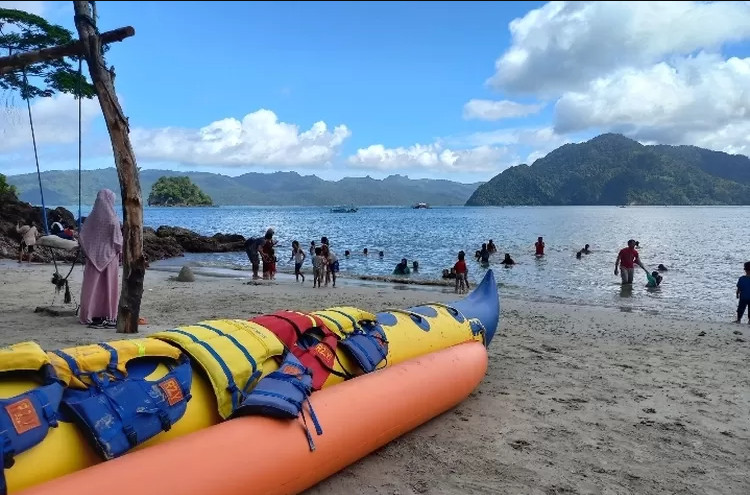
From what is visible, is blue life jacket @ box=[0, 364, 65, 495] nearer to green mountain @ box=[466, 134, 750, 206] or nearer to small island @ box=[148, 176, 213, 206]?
small island @ box=[148, 176, 213, 206]

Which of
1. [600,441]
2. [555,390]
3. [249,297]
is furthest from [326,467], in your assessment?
[249,297]

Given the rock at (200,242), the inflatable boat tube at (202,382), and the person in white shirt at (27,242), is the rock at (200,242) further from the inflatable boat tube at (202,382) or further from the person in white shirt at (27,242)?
the inflatable boat tube at (202,382)

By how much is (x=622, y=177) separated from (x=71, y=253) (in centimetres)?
16526

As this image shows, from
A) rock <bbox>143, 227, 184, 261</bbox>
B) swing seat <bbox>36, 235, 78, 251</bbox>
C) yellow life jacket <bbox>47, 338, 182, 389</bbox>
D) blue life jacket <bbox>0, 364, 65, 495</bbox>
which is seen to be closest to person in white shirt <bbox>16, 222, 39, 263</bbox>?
rock <bbox>143, 227, 184, 261</bbox>

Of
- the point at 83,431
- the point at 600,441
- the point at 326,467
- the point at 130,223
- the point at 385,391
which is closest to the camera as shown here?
the point at 83,431

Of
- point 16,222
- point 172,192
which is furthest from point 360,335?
point 172,192

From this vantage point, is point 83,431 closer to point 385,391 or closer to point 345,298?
point 385,391

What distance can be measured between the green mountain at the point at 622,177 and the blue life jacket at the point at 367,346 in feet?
547

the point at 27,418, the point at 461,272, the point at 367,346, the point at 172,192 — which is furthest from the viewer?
the point at 172,192

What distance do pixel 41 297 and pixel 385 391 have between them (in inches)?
336

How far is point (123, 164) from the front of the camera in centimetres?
619

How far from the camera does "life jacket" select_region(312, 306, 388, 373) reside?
3.86 m

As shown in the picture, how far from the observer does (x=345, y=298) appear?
11.1 meters

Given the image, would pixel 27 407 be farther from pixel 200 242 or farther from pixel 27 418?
pixel 200 242
